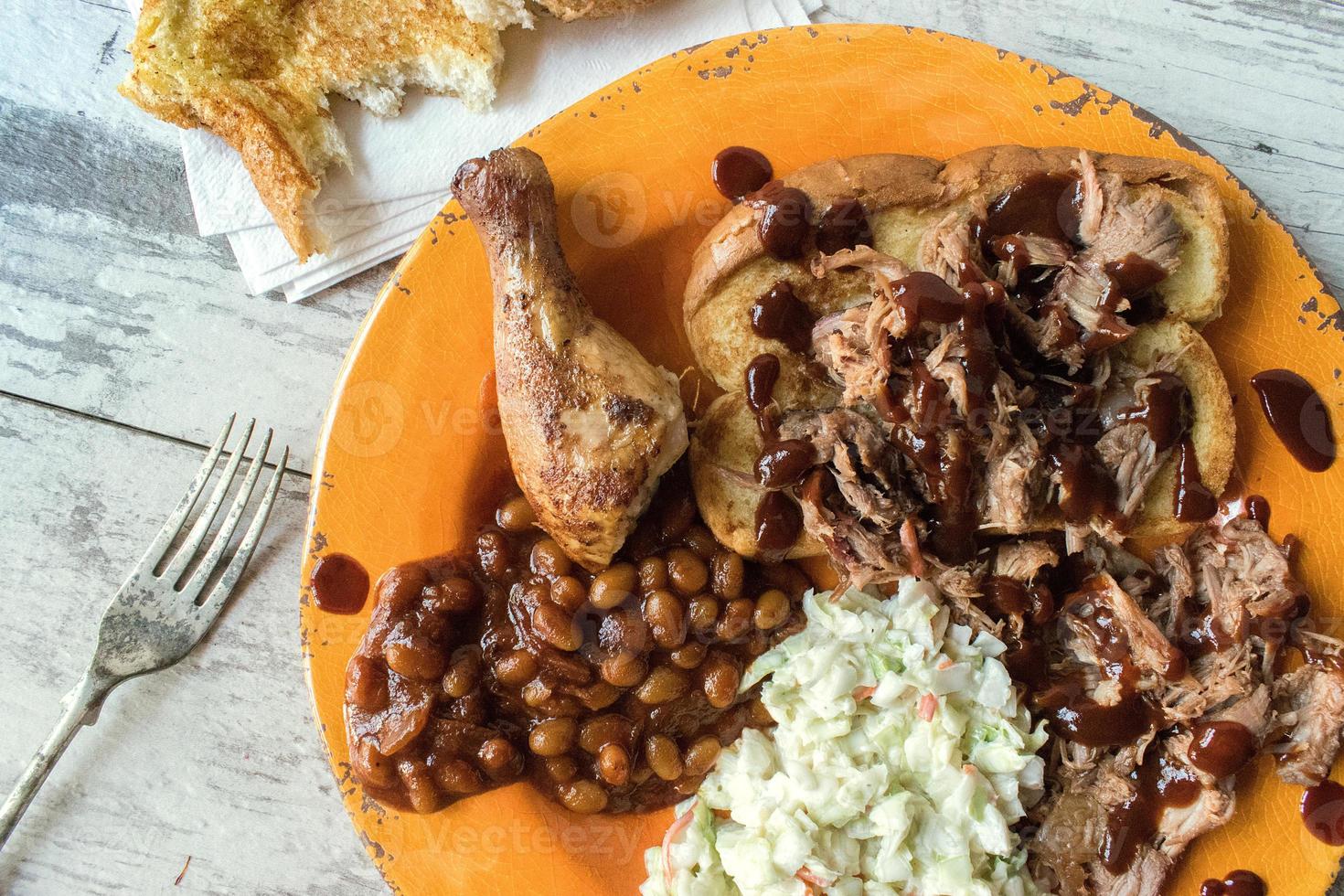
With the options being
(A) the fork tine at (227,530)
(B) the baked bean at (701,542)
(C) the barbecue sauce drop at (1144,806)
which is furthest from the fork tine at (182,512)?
(C) the barbecue sauce drop at (1144,806)

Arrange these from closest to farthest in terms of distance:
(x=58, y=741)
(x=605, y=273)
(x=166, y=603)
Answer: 1. (x=605, y=273)
2. (x=58, y=741)
3. (x=166, y=603)

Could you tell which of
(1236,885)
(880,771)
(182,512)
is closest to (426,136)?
(182,512)

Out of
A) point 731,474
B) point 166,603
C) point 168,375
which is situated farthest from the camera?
point 168,375

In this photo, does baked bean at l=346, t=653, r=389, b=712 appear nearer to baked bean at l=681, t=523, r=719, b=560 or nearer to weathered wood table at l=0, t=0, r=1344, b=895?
weathered wood table at l=0, t=0, r=1344, b=895

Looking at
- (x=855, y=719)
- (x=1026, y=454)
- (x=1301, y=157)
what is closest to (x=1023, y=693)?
(x=855, y=719)

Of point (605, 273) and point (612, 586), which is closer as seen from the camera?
point (612, 586)

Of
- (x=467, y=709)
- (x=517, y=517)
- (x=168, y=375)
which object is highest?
(x=168, y=375)

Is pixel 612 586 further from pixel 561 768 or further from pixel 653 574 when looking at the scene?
pixel 561 768
